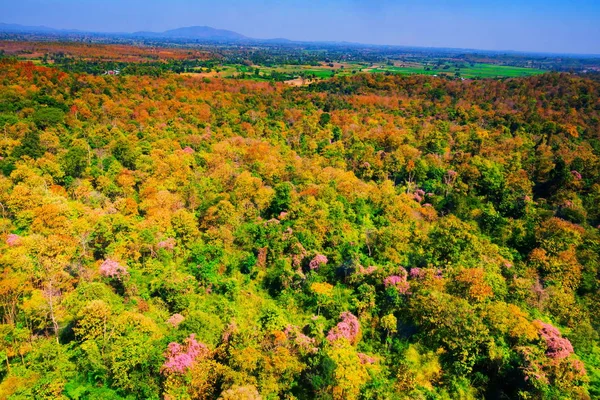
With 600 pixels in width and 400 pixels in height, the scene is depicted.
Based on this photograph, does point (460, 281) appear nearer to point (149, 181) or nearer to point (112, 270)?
point (112, 270)

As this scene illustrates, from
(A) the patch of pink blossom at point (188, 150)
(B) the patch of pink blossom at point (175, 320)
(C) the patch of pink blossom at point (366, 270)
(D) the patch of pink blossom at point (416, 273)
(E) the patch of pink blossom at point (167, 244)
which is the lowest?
(B) the patch of pink blossom at point (175, 320)

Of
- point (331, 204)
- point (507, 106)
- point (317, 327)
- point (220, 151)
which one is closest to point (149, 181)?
point (220, 151)

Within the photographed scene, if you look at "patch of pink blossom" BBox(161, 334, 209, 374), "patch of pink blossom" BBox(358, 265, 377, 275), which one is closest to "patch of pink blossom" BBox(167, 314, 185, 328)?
"patch of pink blossom" BBox(161, 334, 209, 374)

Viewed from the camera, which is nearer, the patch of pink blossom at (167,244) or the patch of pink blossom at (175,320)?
the patch of pink blossom at (175,320)

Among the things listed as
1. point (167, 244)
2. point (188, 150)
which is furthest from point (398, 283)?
point (188, 150)

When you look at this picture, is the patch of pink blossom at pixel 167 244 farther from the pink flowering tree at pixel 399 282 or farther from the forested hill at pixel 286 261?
the pink flowering tree at pixel 399 282

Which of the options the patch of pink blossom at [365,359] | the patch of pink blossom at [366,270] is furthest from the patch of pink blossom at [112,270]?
the patch of pink blossom at [366,270]
